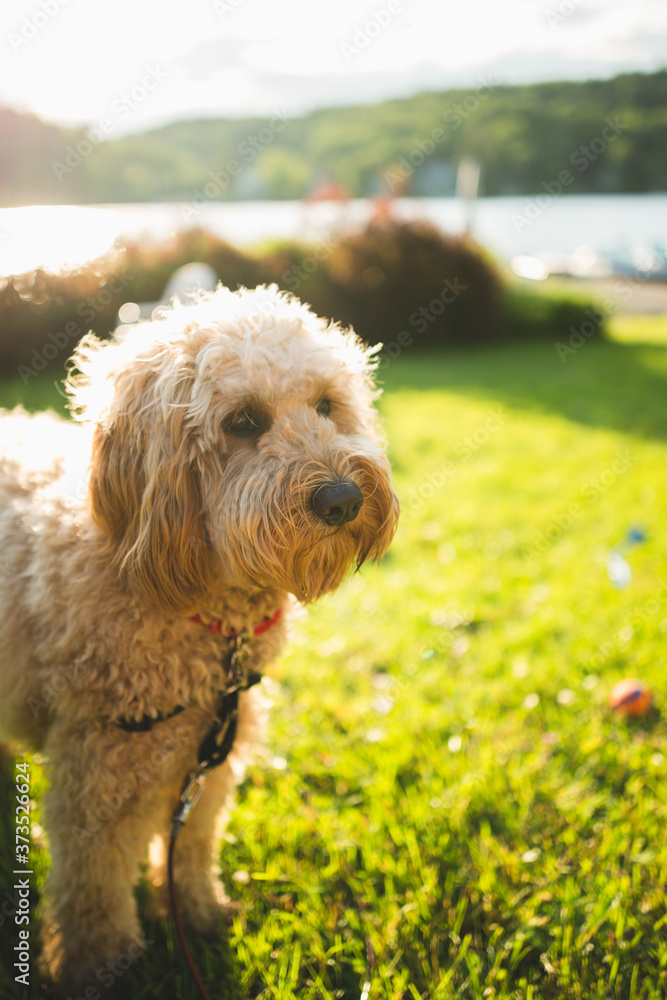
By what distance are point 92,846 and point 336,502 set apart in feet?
4.54

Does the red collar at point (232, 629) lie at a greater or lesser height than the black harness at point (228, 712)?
greater

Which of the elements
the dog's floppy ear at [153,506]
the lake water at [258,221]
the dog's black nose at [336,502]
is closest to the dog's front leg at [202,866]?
the dog's floppy ear at [153,506]

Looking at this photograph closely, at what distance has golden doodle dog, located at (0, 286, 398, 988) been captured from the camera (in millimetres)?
1766

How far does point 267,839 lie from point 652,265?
33547 millimetres

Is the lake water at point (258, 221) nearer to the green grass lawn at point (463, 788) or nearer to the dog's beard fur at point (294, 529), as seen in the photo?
the green grass lawn at point (463, 788)

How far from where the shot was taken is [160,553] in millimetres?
1746

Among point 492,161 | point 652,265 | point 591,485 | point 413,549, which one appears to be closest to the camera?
point 413,549

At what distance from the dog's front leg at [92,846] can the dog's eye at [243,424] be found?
102 cm

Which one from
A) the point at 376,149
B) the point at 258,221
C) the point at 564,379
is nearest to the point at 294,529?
the point at 564,379

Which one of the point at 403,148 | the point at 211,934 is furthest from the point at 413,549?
the point at 403,148

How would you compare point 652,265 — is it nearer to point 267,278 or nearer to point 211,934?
point 267,278

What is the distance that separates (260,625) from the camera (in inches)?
80.9

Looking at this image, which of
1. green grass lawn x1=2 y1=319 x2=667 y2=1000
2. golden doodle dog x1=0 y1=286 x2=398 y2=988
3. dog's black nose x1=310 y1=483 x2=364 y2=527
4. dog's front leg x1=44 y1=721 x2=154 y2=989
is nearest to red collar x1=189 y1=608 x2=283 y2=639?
golden doodle dog x1=0 y1=286 x2=398 y2=988

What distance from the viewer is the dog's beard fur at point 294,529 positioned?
170cm
